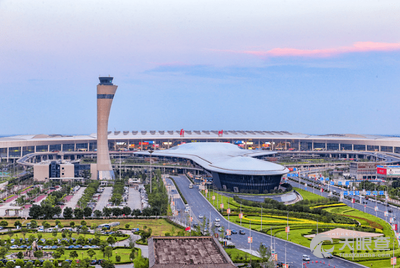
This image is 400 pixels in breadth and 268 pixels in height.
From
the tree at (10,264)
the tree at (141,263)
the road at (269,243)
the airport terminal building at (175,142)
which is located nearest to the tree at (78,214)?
the road at (269,243)

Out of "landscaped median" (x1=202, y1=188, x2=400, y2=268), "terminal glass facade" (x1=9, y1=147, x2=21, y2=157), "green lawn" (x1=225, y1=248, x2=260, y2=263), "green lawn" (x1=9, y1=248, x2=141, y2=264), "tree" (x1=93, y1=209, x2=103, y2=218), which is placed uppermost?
"terminal glass facade" (x1=9, y1=147, x2=21, y2=157)

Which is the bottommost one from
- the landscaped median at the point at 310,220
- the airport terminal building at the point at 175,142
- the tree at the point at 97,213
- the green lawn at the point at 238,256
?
the green lawn at the point at 238,256

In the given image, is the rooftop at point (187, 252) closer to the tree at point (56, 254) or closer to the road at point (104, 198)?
the tree at point (56, 254)

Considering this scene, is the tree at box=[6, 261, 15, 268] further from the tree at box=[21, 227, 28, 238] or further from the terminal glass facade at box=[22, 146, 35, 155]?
the terminal glass facade at box=[22, 146, 35, 155]

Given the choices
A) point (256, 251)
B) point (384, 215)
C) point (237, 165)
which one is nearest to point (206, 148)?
point (237, 165)

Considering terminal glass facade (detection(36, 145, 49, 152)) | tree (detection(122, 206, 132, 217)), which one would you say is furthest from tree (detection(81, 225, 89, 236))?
terminal glass facade (detection(36, 145, 49, 152))

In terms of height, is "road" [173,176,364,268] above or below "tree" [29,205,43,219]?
below
